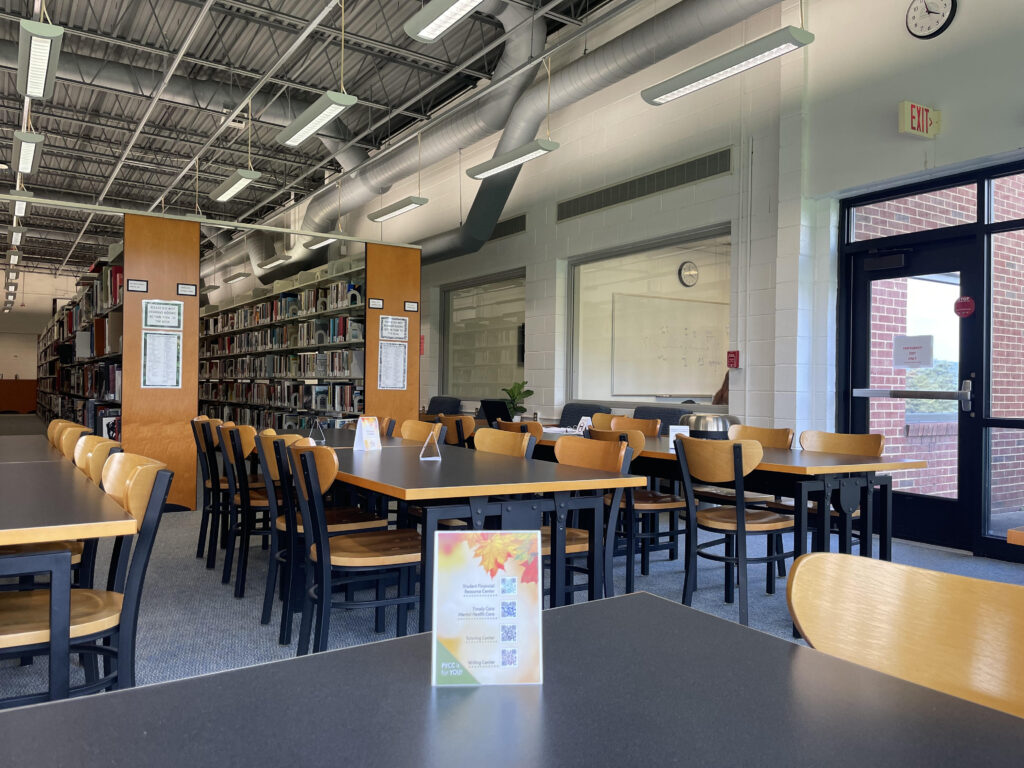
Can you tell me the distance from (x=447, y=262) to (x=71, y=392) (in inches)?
213

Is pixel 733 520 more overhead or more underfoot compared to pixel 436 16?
more underfoot

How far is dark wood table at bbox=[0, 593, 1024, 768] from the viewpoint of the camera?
2.09 ft

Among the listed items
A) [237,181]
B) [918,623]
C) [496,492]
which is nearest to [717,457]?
[496,492]

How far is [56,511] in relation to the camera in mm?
1980

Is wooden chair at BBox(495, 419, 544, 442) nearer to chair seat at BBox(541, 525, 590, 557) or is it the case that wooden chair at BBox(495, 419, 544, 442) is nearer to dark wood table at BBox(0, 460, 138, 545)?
chair seat at BBox(541, 525, 590, 557)

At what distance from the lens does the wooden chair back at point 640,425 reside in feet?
16.7

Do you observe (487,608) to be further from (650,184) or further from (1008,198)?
(650,184)

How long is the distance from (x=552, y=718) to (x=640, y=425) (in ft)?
15.0

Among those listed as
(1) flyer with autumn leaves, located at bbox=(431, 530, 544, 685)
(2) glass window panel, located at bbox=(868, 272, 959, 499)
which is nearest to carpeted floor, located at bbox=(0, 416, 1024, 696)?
(2) glass window panel, located at bbox=(868, 272, 959, 499)

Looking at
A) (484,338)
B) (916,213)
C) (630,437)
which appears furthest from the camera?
(484,338)

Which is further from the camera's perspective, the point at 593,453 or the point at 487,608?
the point at 593,453

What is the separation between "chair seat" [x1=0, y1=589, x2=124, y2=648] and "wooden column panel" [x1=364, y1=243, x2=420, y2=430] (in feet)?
16.2

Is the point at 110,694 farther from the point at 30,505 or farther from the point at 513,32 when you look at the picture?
the point at 513,32

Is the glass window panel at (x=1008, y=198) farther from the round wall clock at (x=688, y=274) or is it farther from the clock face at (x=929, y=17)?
the round wall clock at (x=688, y=274)
